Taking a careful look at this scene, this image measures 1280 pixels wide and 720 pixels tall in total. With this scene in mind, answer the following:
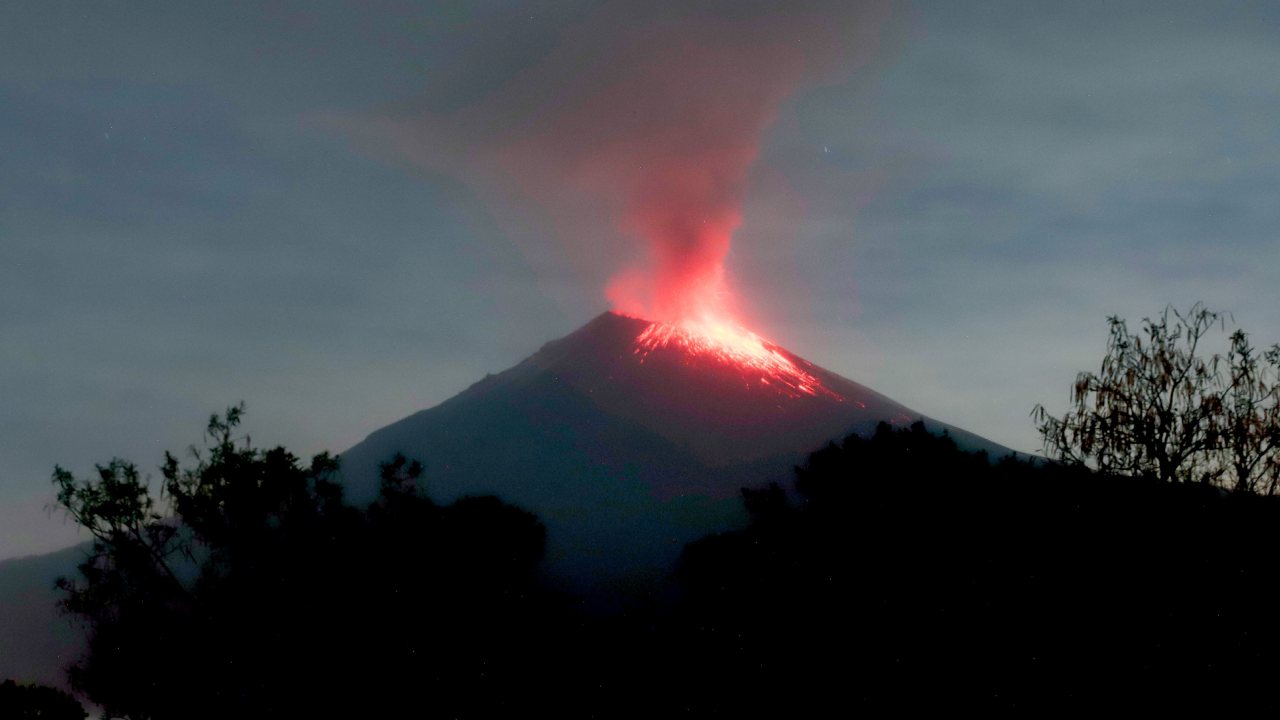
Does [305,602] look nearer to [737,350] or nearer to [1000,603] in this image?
[1000,603]

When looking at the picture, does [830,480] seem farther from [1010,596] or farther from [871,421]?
[871,421]

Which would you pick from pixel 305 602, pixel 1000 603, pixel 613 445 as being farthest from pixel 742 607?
pixel 613 445

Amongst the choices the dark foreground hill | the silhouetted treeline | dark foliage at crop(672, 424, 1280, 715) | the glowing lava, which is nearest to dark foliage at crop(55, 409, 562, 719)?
the silhouetted treeline

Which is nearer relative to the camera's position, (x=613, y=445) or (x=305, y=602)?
(x=305, y=602)

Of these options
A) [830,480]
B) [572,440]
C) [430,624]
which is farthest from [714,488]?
[430,624]

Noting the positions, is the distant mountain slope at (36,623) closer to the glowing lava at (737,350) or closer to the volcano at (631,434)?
the volcano at (631,434)
